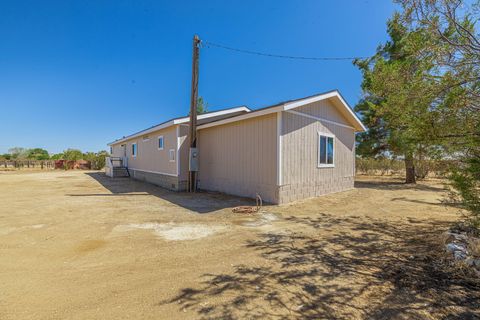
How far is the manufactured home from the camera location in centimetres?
685

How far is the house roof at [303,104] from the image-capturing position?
6.46m

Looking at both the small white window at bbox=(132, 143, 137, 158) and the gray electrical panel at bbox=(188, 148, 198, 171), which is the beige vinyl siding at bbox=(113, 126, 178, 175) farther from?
the gray electrical panel at bbox=(188, 148, 198, 171)

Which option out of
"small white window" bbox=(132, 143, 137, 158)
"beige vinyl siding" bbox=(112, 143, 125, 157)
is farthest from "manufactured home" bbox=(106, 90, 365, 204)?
"beige vinyl siding" bbox=(112, 143, 125, 157)

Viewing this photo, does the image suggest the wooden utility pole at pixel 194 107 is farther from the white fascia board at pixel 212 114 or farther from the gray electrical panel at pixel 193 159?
the white fascia board at pixel 212 114

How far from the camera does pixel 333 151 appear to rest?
9.09 meters

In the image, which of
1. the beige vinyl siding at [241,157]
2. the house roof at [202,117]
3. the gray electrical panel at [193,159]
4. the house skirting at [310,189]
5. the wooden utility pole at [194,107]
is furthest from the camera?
the house roof at [202,117]

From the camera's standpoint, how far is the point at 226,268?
2.73 m

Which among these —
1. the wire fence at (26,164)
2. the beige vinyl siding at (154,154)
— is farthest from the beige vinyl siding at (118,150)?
the wire fence at (26,164)

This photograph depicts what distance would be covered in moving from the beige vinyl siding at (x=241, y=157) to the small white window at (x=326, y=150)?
2.50 metres

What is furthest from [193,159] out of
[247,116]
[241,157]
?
[247,116]

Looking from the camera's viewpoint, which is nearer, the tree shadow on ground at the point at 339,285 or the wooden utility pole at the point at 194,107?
the tree shadow on ground at the point at 339,285

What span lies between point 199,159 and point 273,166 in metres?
4.21

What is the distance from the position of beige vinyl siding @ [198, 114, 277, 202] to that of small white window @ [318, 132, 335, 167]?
8.20 ft

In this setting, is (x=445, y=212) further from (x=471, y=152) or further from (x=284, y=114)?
(x=284, y=114)
